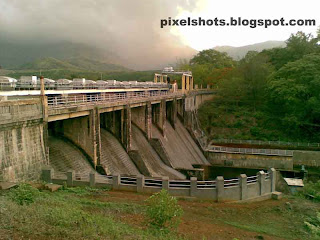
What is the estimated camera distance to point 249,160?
41969 millimetres

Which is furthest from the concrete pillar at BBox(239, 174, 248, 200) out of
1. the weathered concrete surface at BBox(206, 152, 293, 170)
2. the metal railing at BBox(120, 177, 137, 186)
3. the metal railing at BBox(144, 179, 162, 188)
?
the weathered concrete surface at BBox(206, 152, 293, 170)

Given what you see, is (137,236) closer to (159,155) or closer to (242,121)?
(159,155)

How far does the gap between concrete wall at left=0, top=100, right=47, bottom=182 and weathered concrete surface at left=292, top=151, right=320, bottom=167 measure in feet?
119

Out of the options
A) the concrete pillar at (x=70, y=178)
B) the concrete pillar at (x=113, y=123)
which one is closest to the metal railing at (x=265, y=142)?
the concrete pillar at (x=113, y=123)

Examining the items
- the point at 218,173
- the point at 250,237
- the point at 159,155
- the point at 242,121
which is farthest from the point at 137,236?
the point at 242,121

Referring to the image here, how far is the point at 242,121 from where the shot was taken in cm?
5288

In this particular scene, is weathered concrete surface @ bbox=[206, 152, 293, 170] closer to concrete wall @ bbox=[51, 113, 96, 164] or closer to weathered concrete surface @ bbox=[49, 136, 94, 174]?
concrete wall @ bbox=[51, 113, 96, 164]

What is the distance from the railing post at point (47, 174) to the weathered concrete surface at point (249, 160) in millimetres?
31367

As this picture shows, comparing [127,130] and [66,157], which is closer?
[66,157]

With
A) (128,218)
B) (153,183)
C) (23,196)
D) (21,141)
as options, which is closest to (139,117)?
(153,183)

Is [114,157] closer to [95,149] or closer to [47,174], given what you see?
[95,149]

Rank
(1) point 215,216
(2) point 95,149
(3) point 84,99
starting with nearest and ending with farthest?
1. (1) point 215,216
2. (2) point 95,149
3. (3) point 84,99

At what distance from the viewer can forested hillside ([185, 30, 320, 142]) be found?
4553 centimetres

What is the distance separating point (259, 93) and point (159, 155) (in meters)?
33.7
